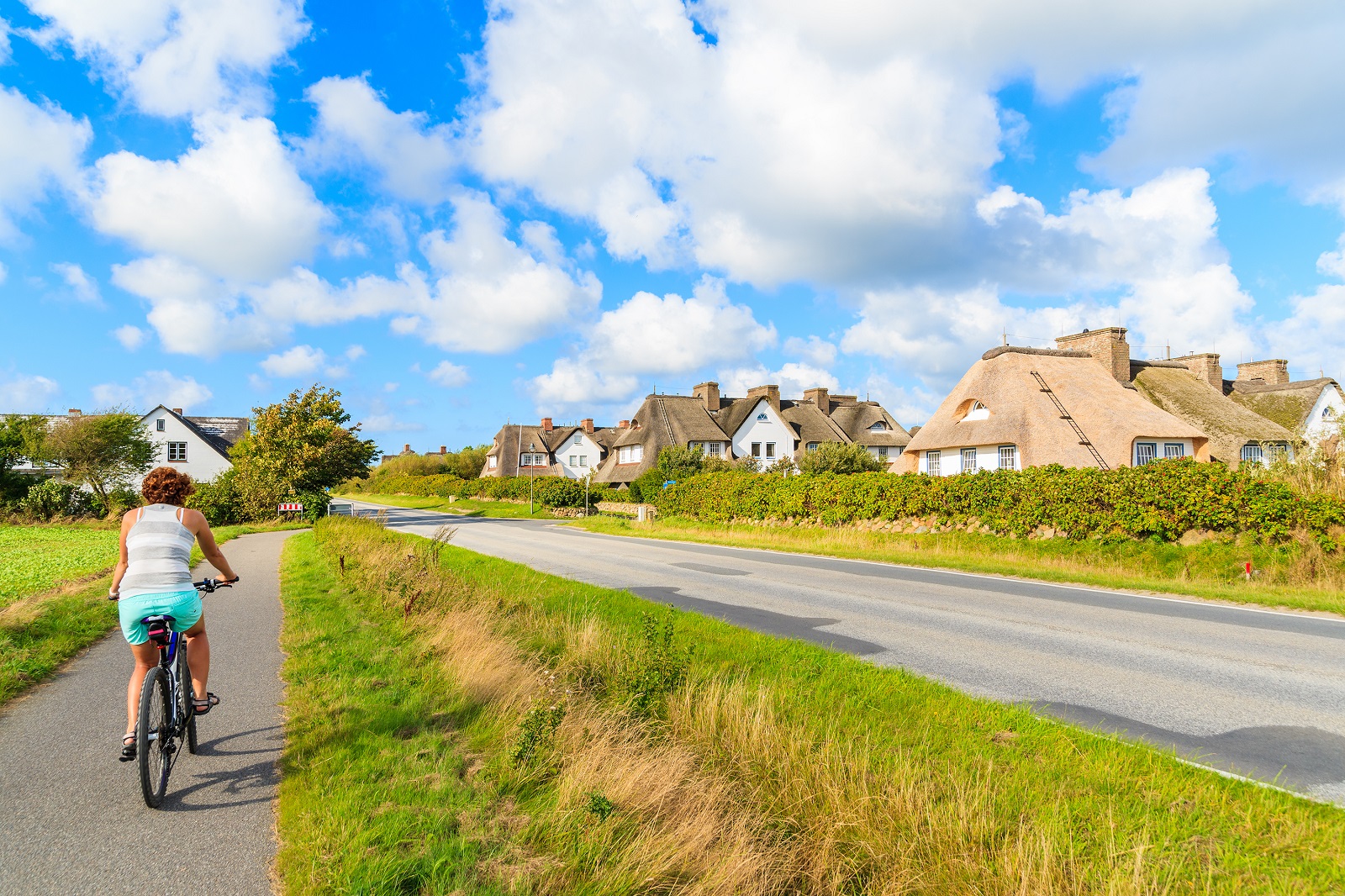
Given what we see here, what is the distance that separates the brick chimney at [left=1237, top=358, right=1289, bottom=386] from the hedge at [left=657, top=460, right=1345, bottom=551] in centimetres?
4089

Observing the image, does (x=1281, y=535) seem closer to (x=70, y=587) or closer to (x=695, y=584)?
Result: (x=695, y=584)

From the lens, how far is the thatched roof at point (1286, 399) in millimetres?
40750

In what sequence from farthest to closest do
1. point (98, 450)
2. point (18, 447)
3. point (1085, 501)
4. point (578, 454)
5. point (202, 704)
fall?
point (578, 454), point (98, 450), point (18, 447), point (1085, 501), point (202, 704)

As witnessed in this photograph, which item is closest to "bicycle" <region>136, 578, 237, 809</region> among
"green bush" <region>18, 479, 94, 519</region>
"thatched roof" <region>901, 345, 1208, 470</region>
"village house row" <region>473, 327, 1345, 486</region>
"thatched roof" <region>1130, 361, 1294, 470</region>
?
"village house row" <region>473, 327, 1345, 486</region>

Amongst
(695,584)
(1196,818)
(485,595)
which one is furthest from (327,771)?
(695,584)

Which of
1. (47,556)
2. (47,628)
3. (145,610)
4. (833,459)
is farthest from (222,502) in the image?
(145,610)

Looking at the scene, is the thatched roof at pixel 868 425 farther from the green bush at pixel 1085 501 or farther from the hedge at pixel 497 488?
the green bush at pixel 1085 501

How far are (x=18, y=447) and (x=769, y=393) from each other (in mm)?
48691

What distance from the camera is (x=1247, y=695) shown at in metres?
6.61

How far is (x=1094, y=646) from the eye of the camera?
8500 mm

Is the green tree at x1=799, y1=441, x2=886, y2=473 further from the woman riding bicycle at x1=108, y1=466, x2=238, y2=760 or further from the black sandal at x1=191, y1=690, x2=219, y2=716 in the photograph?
the woman riding bicycle at x1=108, y1=466, x2=238, y2=760

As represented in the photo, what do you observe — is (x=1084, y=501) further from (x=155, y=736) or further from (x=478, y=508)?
(x=478, y=508)

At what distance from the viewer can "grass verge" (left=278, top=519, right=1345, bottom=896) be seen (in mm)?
3529

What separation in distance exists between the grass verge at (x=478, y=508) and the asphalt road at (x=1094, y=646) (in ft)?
106
